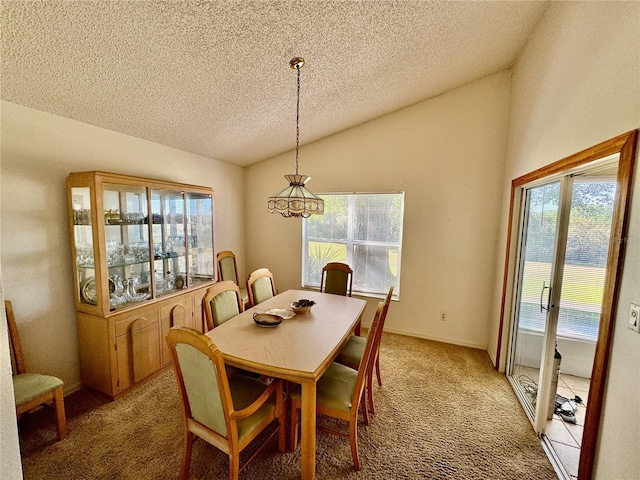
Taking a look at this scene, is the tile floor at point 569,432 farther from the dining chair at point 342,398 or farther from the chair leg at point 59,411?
the chair leg at point 59,411

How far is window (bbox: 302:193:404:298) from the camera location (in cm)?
371

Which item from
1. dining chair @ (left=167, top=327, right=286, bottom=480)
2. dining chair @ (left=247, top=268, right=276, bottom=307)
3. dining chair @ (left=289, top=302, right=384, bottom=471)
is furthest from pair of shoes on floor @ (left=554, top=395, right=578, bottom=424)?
dining chair @ (left=247, top=268, right=276, bottom=307)

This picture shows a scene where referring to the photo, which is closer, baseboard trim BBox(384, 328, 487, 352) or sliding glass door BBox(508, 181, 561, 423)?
sliding glass door BBox(508, 181, 561, 423)

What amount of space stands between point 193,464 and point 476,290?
127 inches

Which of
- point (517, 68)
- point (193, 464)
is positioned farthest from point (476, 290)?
point (193, 464)

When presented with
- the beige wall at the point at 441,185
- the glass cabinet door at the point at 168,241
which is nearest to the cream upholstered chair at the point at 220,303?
the glass cabinet door at the point at 168,241

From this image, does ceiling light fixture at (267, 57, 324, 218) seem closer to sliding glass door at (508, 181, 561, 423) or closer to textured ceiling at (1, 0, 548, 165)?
textured ceiling at (1, 0, 548, 165)

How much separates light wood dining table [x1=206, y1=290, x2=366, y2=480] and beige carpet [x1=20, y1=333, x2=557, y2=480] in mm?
457

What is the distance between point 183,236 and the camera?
3.14 m

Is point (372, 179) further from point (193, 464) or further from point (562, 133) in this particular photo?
point (193, 464)

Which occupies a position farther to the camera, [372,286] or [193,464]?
[372,286]

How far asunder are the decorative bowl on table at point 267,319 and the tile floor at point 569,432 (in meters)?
2.11

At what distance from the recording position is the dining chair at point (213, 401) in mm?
1347

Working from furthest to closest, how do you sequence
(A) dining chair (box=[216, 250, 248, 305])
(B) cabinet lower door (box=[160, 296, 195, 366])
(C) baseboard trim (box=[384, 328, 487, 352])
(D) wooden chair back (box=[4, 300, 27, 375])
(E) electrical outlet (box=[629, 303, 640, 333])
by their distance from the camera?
(A) dining chair (box=[216, 250, 248, 305]), (C) baseboard trim (box=[384, 328, 487, 352]), (B) cabinet lower door (box=[160, 296, 195, 366]), (D) wooden chair back (box=[4, 300, 27, 375]), (E) electrical outlet (box=[629, 303, 640, 333])
